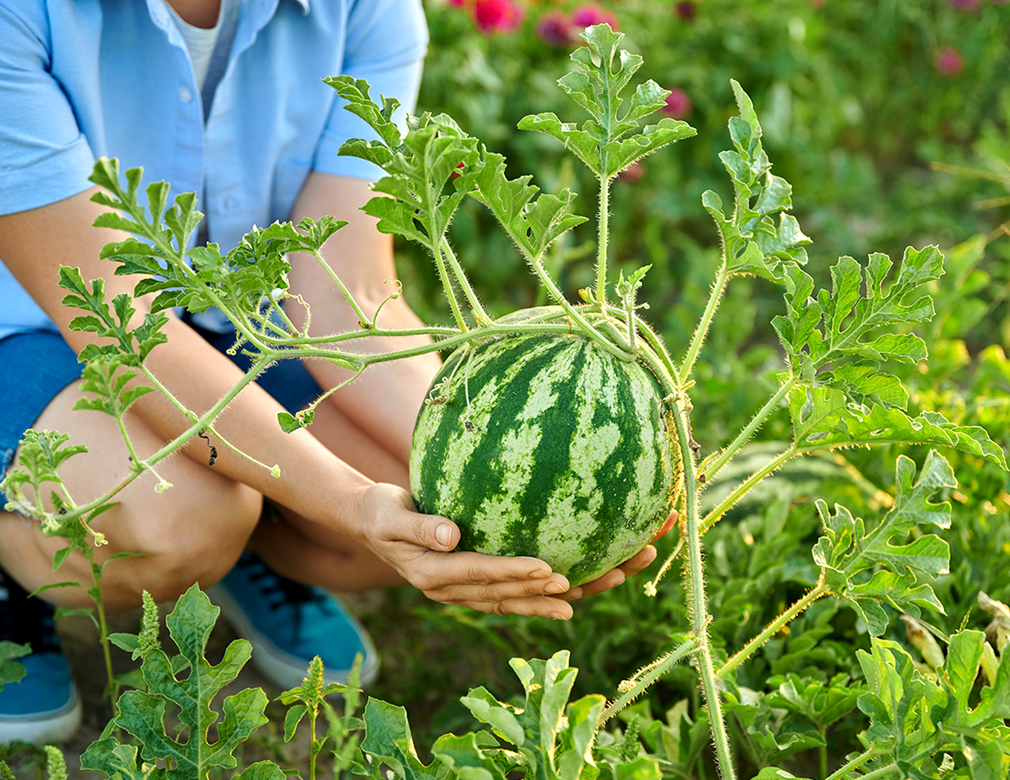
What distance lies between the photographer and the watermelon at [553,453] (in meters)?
1.43

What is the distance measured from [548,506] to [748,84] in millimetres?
3728

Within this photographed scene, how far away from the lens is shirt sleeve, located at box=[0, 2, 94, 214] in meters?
1.69

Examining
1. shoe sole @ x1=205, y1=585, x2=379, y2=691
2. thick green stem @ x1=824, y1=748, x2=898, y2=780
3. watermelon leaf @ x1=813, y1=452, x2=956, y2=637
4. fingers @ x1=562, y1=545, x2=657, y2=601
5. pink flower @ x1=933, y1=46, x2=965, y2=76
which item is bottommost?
shoe sole @ x1=205, y1=585, x2=379, y2=691

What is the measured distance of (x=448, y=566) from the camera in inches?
59.6

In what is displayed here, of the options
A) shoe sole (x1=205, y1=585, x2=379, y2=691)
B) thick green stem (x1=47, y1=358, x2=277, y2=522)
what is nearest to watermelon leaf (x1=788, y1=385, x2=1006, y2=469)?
thick green stem (x1=47, y1=358, x2=277, y2=522)

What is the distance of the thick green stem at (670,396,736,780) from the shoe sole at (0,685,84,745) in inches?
54.9

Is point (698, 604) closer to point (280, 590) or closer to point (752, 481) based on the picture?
point (752, 481)

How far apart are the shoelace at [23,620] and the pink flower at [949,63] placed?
5.06 meters

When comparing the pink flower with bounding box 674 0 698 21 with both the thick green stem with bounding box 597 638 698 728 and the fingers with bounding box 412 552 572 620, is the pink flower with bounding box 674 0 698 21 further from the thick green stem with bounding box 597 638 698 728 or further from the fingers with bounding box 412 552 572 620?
the thick green stem with bounding box 597 638 698 728

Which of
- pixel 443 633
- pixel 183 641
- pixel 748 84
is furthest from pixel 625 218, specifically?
pixel 183 641

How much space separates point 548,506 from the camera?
1.44 m

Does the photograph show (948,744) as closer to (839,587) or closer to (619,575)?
(839,587)

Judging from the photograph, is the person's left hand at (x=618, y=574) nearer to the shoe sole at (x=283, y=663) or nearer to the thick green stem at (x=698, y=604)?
the thick green stem at (x=698, y=604)

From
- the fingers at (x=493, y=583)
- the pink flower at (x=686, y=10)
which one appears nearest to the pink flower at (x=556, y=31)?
the pink flower at (x=686, y=10)
